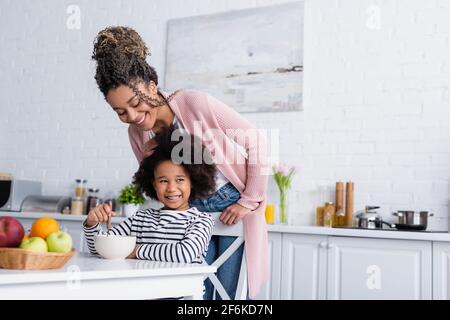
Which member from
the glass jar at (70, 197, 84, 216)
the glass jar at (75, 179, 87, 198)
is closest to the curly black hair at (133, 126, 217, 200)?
the glass jar at (70, 197, 84, 216)

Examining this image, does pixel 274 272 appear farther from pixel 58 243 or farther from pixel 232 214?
pixel 58 243

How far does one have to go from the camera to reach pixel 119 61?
196 centimetres

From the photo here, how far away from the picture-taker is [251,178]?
2025 millimetres

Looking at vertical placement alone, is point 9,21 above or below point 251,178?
above

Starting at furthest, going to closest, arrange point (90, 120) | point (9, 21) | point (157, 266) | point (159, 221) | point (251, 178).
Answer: point (9, 21)
point (90, 120)
point (251, 178)
point (159, 221)
point (157, 266)

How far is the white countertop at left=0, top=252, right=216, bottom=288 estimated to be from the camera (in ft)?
3.67

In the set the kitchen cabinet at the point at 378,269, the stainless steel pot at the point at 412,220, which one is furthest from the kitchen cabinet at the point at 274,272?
the stainless steel pot at the point at 412,220

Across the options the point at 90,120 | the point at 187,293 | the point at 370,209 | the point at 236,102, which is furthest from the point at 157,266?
the point at 90,120

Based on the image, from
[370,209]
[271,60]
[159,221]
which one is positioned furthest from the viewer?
[271,60]

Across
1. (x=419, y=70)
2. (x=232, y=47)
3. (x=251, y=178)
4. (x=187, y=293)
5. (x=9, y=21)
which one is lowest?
(x=187, y=293)

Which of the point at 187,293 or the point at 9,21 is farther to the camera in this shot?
the point at 9,21

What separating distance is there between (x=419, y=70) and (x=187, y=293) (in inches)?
100

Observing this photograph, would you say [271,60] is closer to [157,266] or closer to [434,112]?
[434,112]

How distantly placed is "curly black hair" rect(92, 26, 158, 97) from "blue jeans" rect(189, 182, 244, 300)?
0.49 metres
